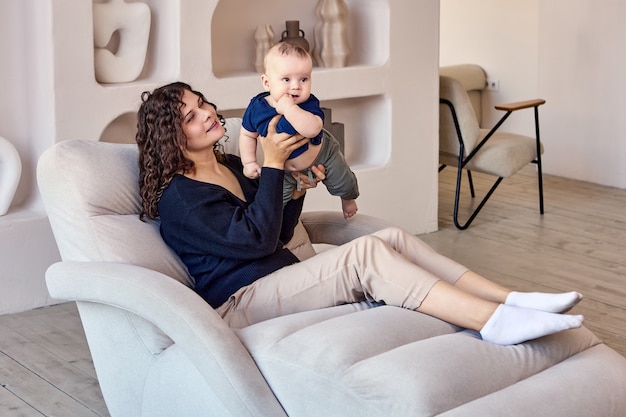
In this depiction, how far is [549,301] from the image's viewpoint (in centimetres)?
260

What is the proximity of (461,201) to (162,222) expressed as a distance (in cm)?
340

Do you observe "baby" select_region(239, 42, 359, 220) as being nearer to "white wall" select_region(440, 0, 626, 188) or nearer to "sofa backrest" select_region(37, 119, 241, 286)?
"sofa backrest" select_region(37, 119, 241, 286)

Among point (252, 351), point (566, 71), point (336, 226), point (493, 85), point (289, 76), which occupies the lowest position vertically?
point (252, 351)

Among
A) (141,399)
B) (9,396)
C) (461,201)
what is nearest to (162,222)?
(141,399)

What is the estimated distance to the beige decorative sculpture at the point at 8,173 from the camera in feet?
13.1

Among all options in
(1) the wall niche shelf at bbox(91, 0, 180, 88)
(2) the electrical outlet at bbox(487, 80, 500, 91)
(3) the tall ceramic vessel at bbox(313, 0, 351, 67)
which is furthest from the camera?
(2) the electrical outlet at bbox(487, 80, 500, 91)

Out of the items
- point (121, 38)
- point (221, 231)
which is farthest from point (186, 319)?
point (121, 38)

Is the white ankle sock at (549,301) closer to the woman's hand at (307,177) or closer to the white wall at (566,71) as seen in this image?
the woman's hand at (307,177)

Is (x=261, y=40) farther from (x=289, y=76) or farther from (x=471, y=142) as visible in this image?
(x=289, y=76)

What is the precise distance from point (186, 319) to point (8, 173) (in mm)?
1854

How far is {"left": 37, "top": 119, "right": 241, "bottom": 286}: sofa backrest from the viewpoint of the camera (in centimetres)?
278

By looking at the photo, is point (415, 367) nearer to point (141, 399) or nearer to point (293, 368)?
point (293, 368)

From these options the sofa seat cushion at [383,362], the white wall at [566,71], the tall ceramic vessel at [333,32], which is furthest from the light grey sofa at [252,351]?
the white wall at [566,71]

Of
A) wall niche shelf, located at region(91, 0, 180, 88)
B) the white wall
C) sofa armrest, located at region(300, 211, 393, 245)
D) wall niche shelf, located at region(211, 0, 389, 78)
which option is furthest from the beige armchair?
sofa armrest, located at region(300, 211, 393, 245)
